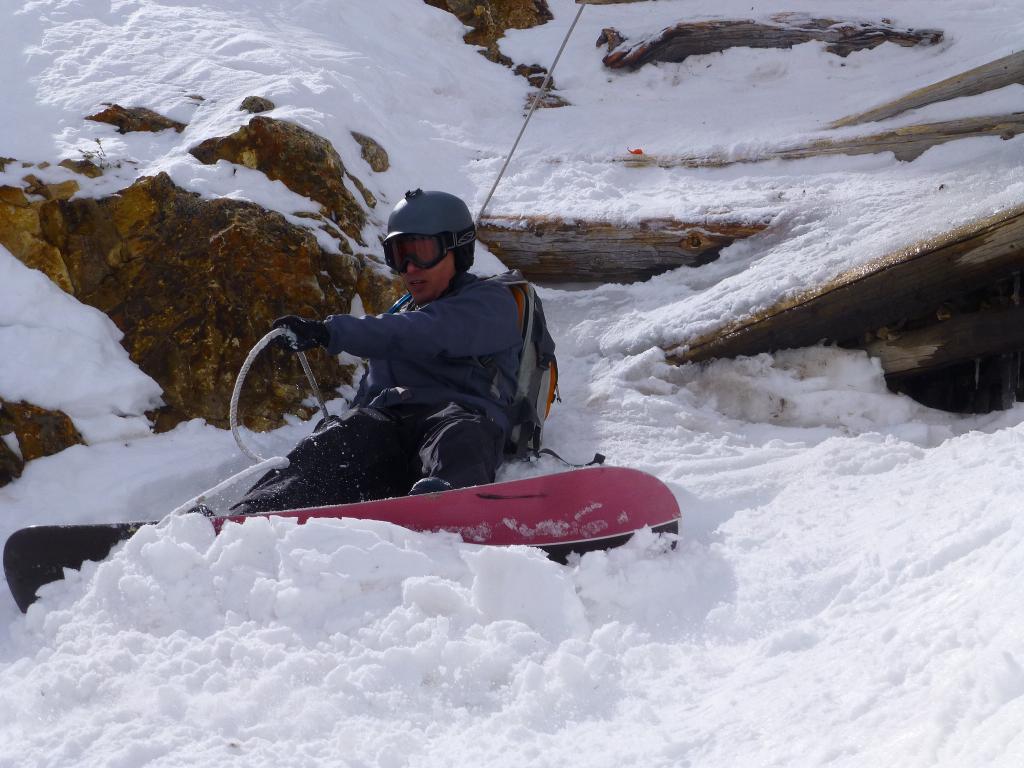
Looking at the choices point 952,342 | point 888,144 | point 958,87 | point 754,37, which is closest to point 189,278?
point 952,342

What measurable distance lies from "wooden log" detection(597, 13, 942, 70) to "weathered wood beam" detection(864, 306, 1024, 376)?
3.92 m

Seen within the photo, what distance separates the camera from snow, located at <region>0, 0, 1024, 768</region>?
2.22m

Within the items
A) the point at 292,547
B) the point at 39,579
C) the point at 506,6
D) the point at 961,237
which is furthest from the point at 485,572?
the point at 506,6

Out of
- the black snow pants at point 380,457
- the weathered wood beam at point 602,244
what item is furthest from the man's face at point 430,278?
the weathered wood beam at point 602,244

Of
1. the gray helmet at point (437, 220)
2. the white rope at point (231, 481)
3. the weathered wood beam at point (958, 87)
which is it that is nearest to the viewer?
the white rope at point (231, 481)

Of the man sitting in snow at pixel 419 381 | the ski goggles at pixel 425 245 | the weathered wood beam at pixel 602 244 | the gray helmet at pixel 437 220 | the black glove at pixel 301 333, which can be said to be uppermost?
the gray helmet at pixel 437 220

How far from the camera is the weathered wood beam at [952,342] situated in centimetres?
432

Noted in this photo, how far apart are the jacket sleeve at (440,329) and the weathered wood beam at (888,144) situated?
2.94 meters

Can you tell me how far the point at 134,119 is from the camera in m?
5.39

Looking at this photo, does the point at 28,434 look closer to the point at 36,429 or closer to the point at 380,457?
the point at 36,429

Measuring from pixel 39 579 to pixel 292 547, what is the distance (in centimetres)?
89

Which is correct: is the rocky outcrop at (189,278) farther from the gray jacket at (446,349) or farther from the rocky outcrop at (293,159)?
the gray jacket at (446,349)

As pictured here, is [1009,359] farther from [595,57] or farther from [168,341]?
[595,57]

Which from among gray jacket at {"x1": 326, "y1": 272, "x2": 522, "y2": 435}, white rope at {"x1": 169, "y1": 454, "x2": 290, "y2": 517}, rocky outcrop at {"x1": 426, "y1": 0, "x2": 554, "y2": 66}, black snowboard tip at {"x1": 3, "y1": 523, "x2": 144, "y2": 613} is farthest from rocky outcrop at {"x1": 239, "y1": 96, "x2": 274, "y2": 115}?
black snowboard tip at {"x1": 3, "y1": 523, "x2": 144, "y2": 613}
